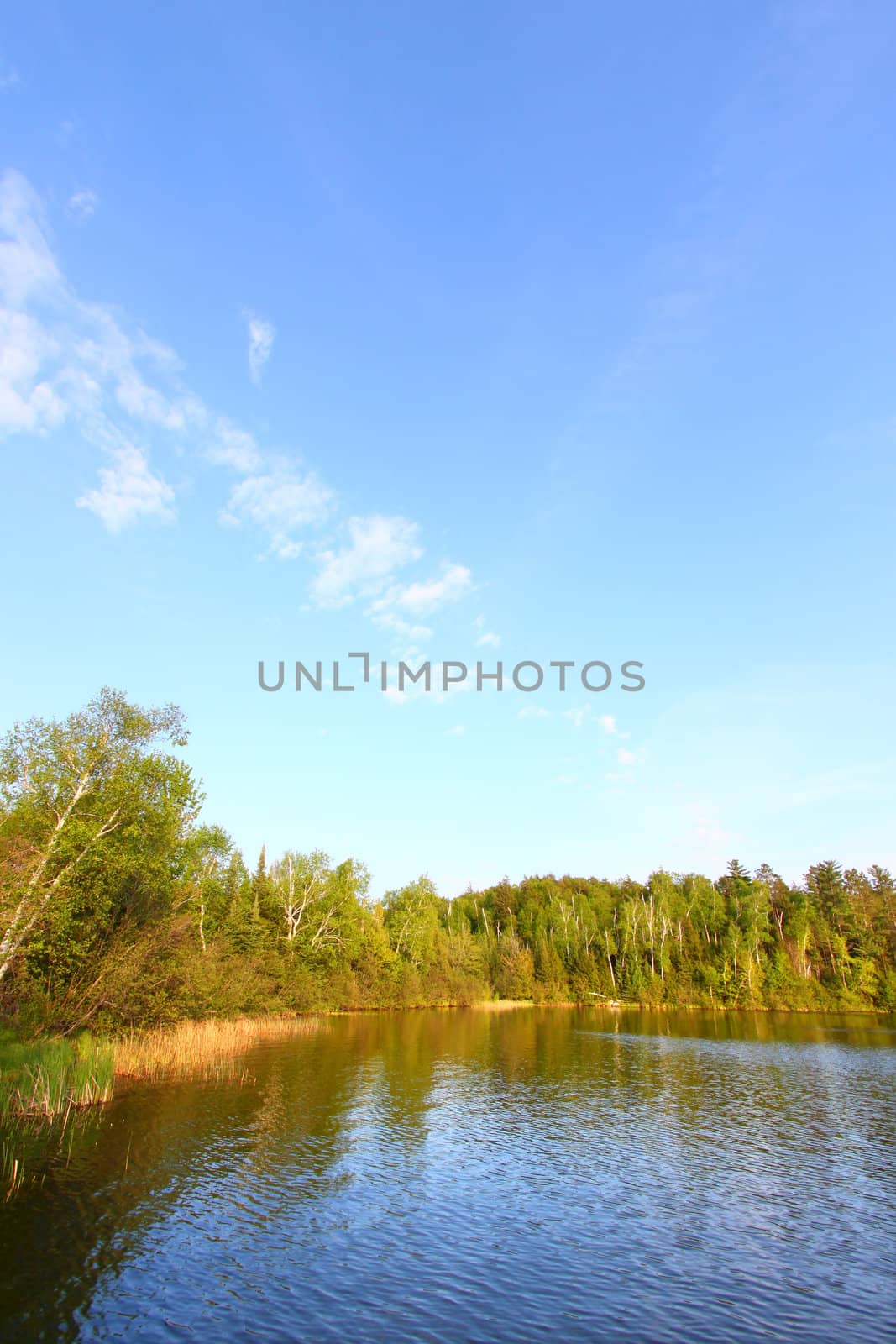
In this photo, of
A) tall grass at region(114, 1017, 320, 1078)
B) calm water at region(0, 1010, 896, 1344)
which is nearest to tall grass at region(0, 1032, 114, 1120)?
calm water at region(0, 1010, 896, 1344)

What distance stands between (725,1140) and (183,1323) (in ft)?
76.6

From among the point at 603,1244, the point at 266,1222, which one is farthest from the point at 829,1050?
the point at 266,1222

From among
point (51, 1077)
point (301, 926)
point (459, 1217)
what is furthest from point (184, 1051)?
point (301, 926)

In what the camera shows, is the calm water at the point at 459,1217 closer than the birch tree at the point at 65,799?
Yes

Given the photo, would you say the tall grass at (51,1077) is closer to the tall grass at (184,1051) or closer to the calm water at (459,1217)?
the calm water at (459,1217)

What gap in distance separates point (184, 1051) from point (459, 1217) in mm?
28453

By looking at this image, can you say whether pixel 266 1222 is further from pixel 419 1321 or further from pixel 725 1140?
pixel 725 1140

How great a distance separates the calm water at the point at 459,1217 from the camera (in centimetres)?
1403

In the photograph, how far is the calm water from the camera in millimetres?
14031

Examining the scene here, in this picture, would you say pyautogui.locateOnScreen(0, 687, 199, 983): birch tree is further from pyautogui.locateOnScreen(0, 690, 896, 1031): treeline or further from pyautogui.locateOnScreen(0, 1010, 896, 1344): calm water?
A: pyautogui.locateOnScreen(0, 1010, 896, 1344): calm water

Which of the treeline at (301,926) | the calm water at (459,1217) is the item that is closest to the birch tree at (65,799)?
the treeline at (301,926)

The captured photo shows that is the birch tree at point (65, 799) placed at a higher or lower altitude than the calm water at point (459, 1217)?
higher

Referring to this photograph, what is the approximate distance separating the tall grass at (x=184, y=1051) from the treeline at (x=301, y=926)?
138cm

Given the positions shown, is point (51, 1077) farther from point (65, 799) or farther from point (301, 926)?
point (301, 926)
